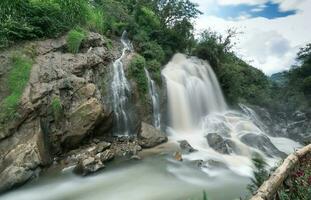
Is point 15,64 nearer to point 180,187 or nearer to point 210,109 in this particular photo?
point 180,187

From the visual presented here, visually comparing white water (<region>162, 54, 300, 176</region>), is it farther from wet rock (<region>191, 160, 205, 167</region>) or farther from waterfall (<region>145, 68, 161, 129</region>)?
waterfall (<region>145, 68, 161, 129</region>)

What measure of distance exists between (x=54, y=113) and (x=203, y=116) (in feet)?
26.9

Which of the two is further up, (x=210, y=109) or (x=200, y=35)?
(x=200, y=35)

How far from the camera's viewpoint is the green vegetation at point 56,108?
11.3m

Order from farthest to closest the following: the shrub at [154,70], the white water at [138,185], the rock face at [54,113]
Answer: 1. the shrub at [154,70]
2. the rock face at [54,113]
3. the white water at [138,185]

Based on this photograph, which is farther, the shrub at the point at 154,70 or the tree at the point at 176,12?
the tree at the point at 176,12

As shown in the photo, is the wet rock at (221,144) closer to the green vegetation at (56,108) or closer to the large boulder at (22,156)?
the green vegetation at (56,108)

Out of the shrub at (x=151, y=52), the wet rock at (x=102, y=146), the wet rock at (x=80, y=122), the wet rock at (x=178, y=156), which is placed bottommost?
the wet rock at (x=178, y=156)

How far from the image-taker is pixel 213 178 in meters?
10.0

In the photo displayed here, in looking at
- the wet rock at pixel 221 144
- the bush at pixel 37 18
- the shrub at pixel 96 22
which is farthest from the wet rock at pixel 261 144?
the bush at pixel 37 18

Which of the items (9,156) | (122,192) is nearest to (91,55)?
(9,156)

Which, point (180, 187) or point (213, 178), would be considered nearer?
point (180, 187)

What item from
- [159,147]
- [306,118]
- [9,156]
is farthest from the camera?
[306,118]

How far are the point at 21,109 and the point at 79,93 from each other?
2170mm
